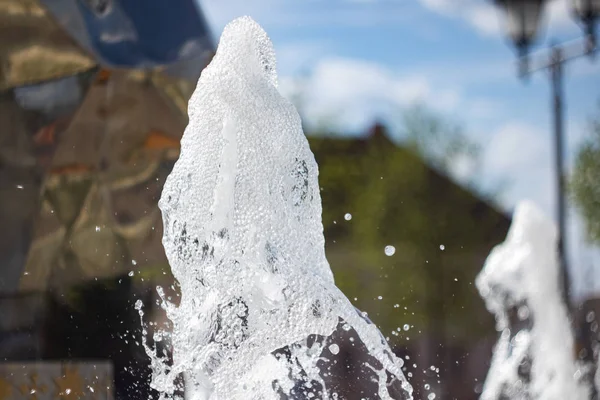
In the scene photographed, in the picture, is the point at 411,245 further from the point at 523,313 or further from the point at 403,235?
the point at 523,313

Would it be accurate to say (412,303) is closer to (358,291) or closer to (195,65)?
(358,291)

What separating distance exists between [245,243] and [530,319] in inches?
164

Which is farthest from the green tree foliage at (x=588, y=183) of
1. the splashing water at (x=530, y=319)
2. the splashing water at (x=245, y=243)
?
the splashing water at (x=245, y=243)

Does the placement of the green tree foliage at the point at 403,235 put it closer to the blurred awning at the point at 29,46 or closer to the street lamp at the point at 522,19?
the blurred awning at the point at 29,46

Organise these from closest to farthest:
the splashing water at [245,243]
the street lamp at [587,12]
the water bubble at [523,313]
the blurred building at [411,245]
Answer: the splashing water at [245,243]
the street lamp at [587,12]
the water bubble at [523,313]
the blurred building at [411,245]

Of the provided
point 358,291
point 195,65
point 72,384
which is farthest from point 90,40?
point 358,291

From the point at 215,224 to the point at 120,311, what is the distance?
234cm

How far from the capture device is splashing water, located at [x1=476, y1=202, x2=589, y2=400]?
17.9ft

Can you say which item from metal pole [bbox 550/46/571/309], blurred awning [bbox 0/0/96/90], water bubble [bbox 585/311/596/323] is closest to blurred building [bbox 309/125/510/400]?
water bubble [bbox 585/311/596/323]

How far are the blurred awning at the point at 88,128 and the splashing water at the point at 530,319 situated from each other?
2.46m

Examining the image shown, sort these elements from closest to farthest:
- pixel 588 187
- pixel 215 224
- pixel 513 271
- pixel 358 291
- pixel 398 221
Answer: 1. pixel 215 224
2. pixel 513 271
3. pixel 358 291
4. pixel 398 221
5. pixel 588 187

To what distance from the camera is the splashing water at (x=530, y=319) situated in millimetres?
5469

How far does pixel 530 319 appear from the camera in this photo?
20.0 feet

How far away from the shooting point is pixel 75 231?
505cm
